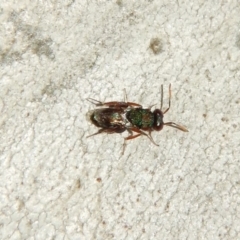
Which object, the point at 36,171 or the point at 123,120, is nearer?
the point at 36,171

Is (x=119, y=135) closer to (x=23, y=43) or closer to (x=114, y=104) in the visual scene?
(x=114, y=104)

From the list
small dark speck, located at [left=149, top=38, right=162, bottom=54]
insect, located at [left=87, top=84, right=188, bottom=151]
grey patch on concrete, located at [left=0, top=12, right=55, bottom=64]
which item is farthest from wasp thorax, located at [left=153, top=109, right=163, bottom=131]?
grey patch on concrete, located at [left=0, top=12, right=55, bottom=64]

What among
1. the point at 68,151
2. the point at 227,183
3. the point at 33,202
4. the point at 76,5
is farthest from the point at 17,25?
the point at 227,183

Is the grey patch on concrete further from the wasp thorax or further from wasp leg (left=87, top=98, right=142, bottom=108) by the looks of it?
the wasp thorax

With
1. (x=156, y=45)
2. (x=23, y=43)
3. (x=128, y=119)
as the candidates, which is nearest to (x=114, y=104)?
(x=128, y=119)

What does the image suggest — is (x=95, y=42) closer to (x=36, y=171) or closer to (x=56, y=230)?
(x=36, y=171)

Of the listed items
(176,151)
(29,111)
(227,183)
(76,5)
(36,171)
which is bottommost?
(227,183)

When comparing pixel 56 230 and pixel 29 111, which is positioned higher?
pixel 29 111
